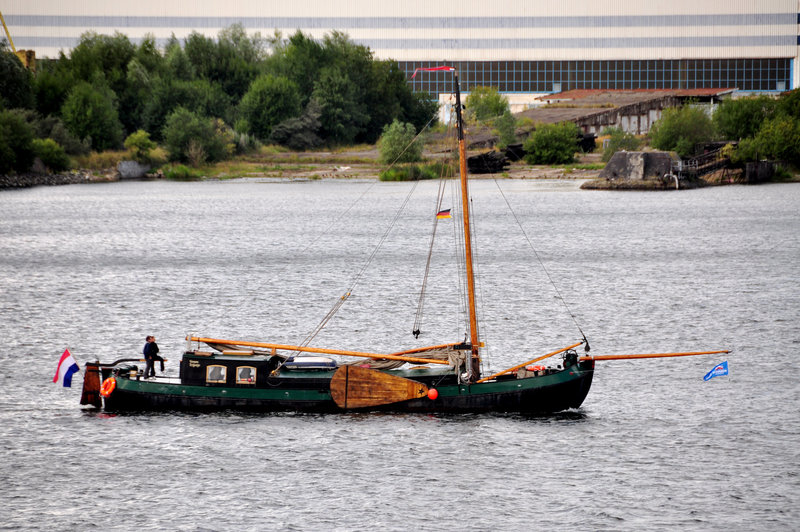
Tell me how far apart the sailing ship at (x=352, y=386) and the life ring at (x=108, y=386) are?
1.5 inches

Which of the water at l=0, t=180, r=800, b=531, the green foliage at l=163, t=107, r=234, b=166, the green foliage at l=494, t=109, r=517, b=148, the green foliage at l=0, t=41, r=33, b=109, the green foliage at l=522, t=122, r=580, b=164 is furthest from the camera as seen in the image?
the green foliage at l=163, t=107, r=234, b=166

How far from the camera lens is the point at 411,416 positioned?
130 feet

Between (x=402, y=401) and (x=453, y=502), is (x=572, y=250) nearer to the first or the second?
(x=402, y=401)

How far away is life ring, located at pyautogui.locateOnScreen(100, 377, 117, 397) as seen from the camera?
4069 cm

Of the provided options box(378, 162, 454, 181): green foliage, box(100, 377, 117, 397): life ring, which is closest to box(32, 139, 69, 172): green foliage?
box(378, 162, 454, 181): green foliage

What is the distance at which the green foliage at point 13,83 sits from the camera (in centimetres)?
18225

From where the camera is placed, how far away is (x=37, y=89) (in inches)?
7579

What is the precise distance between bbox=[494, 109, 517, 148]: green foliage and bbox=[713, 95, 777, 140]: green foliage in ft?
110

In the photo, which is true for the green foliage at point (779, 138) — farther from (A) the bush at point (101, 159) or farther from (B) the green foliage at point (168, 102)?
(A) the bush at point (101, 159)

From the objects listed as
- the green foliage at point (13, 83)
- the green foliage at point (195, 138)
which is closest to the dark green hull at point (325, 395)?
the green foliage at point (195, 138)

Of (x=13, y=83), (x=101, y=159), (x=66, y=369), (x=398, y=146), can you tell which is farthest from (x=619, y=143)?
(x=66, y=369)

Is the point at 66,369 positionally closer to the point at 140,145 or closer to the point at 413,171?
the point at 413,171

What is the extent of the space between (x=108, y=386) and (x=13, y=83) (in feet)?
516

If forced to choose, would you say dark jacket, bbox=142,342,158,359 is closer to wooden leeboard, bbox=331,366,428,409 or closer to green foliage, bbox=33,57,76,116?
wooden leeboard, bbox=331,366,428,409
